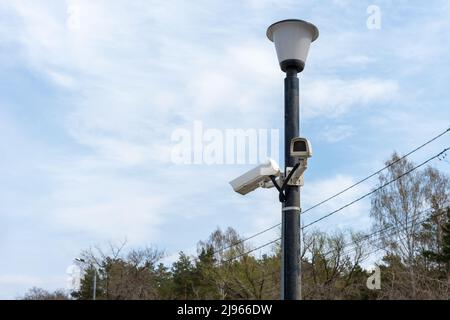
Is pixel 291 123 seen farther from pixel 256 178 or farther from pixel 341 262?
pixel 341 262

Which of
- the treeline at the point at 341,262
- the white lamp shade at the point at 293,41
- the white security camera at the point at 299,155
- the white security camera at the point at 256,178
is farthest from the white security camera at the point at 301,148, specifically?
the treeline at the point at 341,262

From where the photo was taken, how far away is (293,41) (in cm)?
425

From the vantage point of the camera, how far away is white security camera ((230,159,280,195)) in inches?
166

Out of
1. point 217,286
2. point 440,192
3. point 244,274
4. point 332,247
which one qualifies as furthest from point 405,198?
point 217,286

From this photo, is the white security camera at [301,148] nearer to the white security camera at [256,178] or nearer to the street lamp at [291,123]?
the street lamp at [291,123]

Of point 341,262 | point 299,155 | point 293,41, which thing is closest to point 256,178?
point 299,155

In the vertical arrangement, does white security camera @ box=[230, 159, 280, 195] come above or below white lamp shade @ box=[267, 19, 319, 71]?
below

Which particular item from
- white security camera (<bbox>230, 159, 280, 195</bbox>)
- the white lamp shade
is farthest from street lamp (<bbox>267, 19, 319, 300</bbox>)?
white security camera (<bbox>230, 159, 280, 195</bbox>)

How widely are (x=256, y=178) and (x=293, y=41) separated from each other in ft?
3.43

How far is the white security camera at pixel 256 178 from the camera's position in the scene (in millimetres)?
4227

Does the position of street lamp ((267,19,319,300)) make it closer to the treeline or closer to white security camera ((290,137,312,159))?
white security camera ((290,137,312,159))

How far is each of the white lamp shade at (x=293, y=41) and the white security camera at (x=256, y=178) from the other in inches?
29.1

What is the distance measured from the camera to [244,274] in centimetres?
3662
